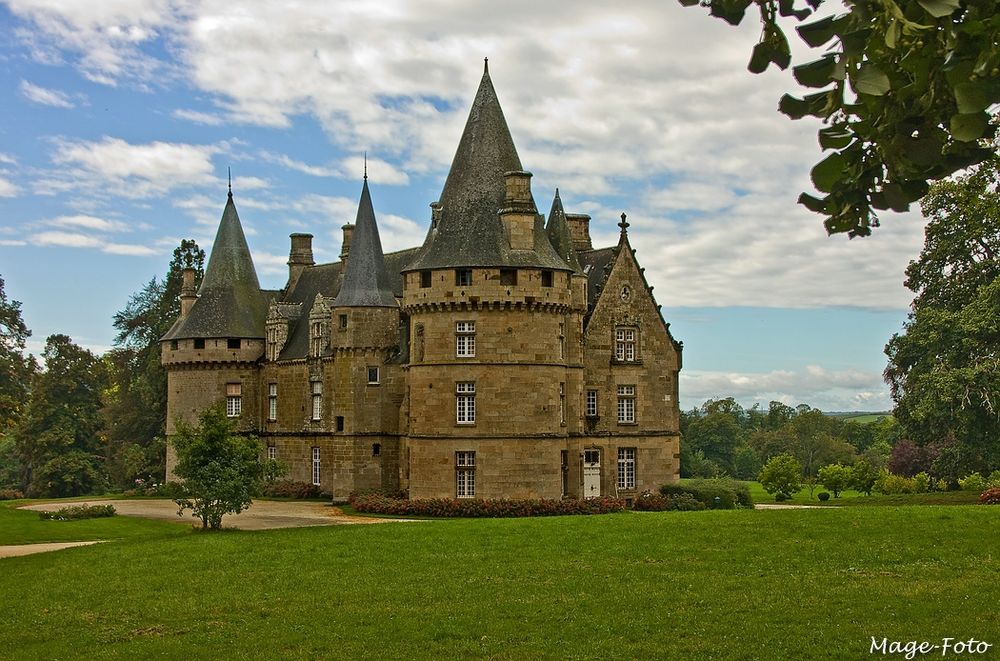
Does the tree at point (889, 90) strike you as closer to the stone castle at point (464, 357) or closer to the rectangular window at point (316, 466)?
the stone castle at point (464, 357)

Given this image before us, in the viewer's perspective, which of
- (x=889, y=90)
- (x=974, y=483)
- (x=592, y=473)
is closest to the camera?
(x=889, y=90)

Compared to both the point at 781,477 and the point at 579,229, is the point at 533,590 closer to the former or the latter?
the point at 579,229

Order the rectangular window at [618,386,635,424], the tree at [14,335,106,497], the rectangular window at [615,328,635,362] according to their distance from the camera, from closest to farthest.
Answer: the rectangular window at [618,386,635,424], the rectangular window at [615,328,635,362], the tree at [14,335,106,497]

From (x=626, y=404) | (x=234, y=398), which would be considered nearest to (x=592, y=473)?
(x=626, y=404)

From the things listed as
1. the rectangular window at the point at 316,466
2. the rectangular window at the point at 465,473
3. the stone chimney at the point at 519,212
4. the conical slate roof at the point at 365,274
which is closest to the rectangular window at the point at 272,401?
the rectangular window at the point at 316,466

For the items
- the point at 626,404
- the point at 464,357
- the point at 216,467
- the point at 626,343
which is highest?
the point at 626,343

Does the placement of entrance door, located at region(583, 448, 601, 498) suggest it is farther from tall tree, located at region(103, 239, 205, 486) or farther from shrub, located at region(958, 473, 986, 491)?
tall tree, located at region(103, 239, 205, 486)

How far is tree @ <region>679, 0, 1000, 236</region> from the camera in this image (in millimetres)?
4754

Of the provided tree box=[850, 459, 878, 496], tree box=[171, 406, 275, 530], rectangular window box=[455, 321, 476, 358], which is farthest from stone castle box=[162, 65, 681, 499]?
tree box=[850, 459, 878, 496]

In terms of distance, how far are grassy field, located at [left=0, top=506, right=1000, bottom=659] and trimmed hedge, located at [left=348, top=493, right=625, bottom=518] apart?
6.57 metres

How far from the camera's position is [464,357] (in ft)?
118

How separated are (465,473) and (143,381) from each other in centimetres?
2910

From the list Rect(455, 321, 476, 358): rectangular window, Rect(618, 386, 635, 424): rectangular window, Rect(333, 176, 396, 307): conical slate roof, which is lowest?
Rect(618, 386, 635, 424): rectangular window

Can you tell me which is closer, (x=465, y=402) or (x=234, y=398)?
(x=465, y=402)
